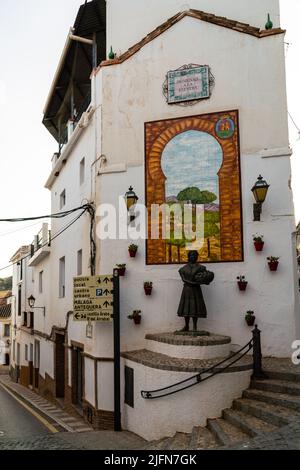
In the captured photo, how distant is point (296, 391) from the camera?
8008 mm

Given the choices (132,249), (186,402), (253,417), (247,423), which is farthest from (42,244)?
(247,423)

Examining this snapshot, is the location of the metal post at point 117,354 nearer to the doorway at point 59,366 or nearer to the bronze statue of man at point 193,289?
the bronze statue of man at point 193,289

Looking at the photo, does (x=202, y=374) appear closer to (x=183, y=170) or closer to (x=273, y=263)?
(x=273, y=263)

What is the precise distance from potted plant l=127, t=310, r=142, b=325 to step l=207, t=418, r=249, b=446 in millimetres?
3217

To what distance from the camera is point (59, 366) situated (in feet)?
55.1

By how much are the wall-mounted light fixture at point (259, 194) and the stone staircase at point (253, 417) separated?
348 centimetres

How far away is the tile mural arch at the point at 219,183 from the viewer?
1056 centimetres

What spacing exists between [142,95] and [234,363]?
275 inches

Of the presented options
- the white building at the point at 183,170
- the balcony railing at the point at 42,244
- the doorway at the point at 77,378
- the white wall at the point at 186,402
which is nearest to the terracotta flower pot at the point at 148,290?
the white building at the point at 183,170

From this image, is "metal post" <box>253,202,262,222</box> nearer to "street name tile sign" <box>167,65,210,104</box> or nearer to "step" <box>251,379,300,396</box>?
"street name tile sign" <box>167,65,210,104</box>

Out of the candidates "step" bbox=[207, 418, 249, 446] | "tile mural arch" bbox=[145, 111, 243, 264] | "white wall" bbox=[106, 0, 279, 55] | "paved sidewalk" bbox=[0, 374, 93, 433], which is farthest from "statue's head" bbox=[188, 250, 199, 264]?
"white wall" bbox=[106, 0, 279, 55]

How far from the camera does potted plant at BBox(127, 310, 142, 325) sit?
10859 mm

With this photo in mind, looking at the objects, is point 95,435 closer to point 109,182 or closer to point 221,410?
point 221,410
